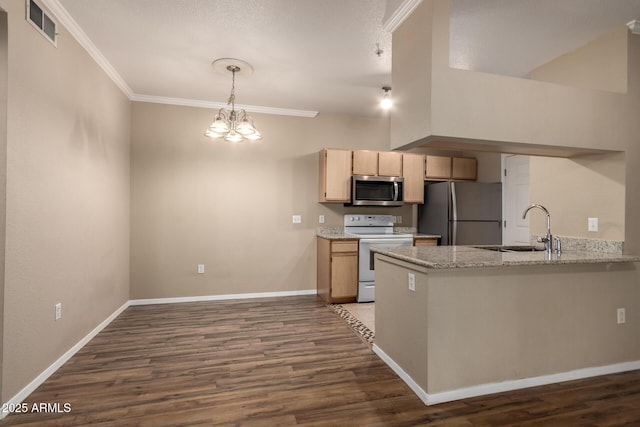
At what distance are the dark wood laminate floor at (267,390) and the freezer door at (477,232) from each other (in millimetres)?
2261

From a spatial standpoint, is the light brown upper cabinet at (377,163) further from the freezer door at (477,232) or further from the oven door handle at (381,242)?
the freezer door at (477,232)

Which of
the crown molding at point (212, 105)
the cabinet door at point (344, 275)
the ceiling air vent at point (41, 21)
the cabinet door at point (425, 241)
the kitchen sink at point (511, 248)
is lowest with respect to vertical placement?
the cabinet door at point (344, 275)

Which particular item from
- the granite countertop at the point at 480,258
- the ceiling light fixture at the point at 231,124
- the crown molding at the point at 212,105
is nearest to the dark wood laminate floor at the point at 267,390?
the granite countertop at the point at 480,258

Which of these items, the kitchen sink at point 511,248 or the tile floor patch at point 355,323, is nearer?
the kitchen sink at point 511,248

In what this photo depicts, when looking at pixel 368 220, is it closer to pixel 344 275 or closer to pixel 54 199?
pixel 344 275

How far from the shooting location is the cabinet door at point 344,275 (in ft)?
14.0

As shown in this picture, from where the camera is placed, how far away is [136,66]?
10.9 ft

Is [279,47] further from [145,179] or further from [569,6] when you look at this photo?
[145,179]

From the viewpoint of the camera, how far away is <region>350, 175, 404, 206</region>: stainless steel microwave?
15.0 ft

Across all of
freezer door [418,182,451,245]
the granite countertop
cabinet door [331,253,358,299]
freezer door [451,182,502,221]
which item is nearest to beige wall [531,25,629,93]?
the granite countertop

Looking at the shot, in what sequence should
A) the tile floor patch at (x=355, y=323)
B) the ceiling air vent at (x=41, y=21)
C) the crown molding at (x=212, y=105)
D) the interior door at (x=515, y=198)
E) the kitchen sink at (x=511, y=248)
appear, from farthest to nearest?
1. the interior door at (x=515, y=198)
2. the crown molding at (x=212, y=105)
3. the tile floor patch at (x=355, y=323)
4. the kitchen sink at (x=511, y=248)
5. the ceiling air vent at (x=41, y=21)

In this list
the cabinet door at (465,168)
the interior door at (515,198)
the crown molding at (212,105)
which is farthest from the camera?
the cabinet door at (465,168)

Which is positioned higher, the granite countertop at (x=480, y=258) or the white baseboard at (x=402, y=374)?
the granite countertop at (x=480, y=258)

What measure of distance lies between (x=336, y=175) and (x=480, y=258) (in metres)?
2.56
